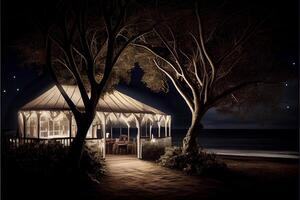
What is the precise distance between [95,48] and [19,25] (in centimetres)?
346

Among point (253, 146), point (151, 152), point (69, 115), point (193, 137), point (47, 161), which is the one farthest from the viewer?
point (253, 146)

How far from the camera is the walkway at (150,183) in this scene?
973 centimetres

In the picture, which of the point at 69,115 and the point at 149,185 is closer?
the point at 149,185

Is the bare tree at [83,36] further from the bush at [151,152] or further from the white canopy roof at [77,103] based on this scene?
the bush at [151,152]

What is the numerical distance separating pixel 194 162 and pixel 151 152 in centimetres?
425

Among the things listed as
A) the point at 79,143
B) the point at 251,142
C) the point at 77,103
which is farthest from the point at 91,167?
the point at 251,142

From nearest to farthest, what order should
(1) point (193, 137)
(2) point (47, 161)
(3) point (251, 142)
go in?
(2) point (47, 161)
(1) point (193, 137)
(3) point (251, 142)

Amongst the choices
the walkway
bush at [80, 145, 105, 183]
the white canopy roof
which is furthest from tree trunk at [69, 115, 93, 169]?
the white canopy roof

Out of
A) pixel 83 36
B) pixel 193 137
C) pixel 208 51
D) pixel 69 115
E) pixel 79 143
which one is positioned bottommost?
pixel 193 137

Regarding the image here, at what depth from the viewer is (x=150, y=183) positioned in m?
11.4

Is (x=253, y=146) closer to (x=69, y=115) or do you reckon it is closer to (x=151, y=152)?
(x=151, y=152)

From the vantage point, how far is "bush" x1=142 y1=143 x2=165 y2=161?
713 inches

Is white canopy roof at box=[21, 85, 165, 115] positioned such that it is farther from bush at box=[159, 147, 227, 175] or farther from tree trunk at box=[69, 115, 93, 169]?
tree trunk at box=[69, 115, 93, 169]

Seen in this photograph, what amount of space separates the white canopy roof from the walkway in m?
3.92
